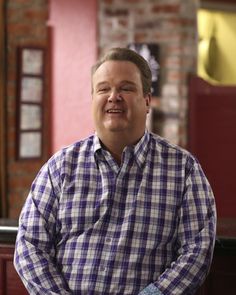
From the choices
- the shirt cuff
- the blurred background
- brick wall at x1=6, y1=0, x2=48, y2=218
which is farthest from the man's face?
brick wall at x1=6, y1=0, x2=48, y2=218

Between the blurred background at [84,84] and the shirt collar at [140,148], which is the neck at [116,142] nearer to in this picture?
the shirt collar at [140,148]

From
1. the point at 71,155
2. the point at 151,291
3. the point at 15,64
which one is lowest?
the point at 151,291

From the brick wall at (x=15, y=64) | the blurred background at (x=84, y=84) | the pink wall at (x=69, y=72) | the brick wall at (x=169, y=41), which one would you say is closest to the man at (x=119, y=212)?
the blurred background at (x=84, y=84)

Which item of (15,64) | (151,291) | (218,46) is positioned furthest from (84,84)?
(151,291)

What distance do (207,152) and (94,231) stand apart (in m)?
3.12

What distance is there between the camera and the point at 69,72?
5039mm

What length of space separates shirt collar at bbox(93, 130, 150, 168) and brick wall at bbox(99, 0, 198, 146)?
2688mm

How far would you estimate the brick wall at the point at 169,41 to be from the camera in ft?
14.8

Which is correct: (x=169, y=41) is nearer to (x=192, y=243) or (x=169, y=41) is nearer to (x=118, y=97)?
(x=118, y=97)

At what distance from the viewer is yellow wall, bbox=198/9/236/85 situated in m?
7.06

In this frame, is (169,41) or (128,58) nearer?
(128,58)

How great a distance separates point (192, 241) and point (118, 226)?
8.0 inches

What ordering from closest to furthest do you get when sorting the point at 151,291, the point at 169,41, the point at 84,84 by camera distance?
the point at 151,291, the point at 169,41, the point at 84,84

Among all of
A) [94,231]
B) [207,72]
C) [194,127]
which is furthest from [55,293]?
[207,72]
